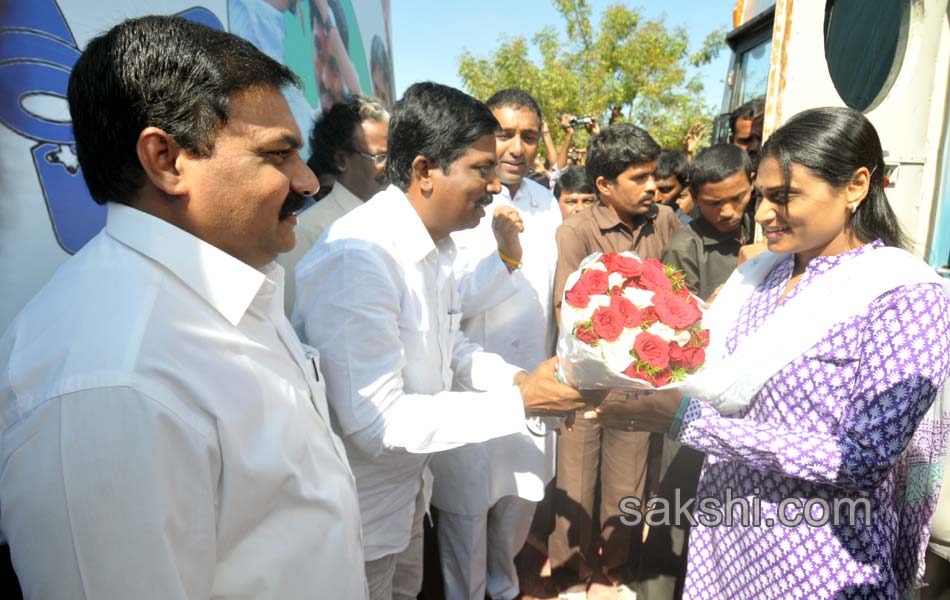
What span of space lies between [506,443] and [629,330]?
4.51ft

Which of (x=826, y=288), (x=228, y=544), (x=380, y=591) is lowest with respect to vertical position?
(x=380, y=591)

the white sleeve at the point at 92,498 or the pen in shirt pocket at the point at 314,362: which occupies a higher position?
the white sleeve at the point at 92,498

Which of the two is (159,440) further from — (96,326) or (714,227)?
(714,227)

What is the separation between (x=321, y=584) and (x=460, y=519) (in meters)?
1.68

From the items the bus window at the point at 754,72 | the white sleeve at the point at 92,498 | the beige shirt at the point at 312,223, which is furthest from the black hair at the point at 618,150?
the white sleeve at the point at 92,498

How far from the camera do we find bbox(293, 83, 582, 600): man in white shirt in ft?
5.90

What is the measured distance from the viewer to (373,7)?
616 cm

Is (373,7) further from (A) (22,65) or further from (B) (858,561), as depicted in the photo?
(B) (858,561)

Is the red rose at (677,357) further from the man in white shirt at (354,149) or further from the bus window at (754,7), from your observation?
the bus window at (754,7)

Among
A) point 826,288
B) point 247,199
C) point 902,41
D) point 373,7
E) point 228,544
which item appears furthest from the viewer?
point 373,7

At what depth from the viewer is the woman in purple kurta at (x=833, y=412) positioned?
1.63m

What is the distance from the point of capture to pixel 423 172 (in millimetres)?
2117

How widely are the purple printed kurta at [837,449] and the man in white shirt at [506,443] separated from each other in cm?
83

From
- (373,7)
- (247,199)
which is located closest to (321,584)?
(247,199)
